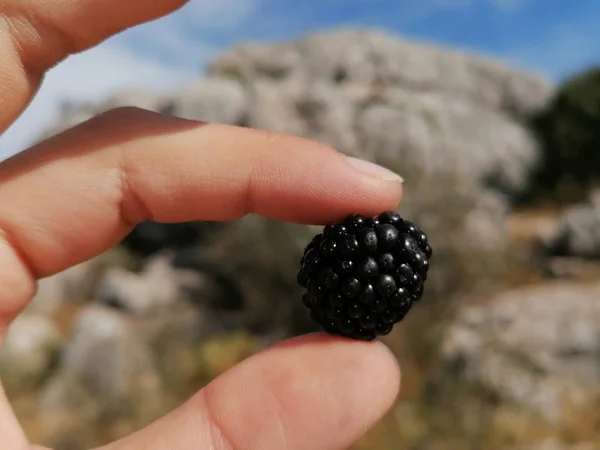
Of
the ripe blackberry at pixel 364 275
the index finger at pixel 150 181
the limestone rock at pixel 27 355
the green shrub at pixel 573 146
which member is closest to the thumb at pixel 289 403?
the ripe blackberry at pixel 364 275

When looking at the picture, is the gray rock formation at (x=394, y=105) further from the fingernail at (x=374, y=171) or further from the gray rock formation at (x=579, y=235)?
the fingernail at (x=374, y=171)

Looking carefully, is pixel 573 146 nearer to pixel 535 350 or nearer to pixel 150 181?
pixel 535 350

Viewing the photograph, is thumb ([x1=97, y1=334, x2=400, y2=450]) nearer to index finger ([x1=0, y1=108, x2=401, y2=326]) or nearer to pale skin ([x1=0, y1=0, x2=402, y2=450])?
pale skin ([x1=0, y1=0, x2=402, y2=450])

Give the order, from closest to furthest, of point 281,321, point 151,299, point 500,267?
point 281,321 < point 500,267 < point 151,299

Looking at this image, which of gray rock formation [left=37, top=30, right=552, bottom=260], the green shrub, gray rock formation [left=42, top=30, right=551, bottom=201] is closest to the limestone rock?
gray rock formation [left=37, top=30, right=552, bottom=260]

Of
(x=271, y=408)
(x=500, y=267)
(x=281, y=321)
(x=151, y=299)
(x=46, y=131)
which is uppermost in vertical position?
(x=271, y=408)

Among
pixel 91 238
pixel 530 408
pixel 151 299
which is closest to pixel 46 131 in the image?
pixel 151 299

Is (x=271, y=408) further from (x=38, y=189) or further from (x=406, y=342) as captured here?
(x=406, y=342)
